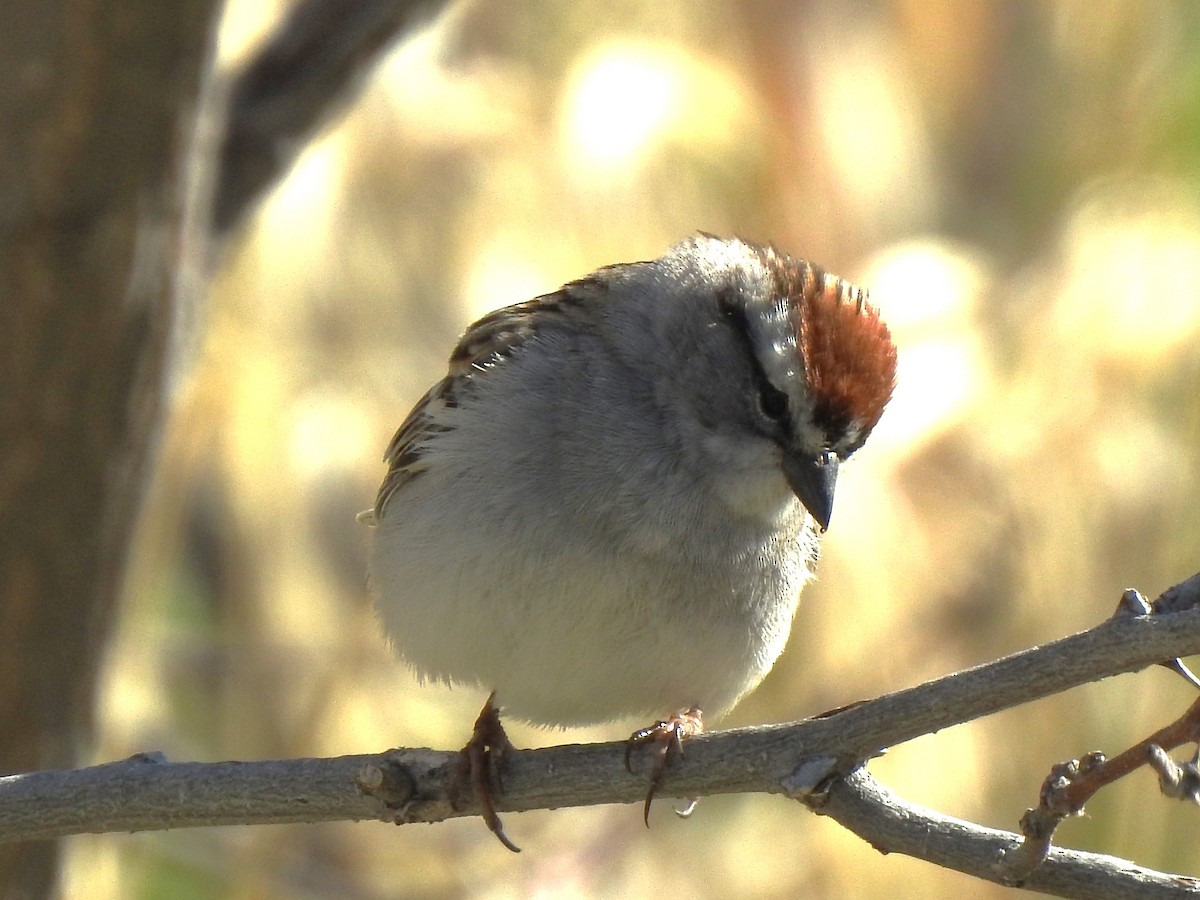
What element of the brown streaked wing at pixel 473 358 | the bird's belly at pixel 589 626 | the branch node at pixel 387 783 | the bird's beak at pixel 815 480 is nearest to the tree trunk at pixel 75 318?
the brown streaked wing at pixel 473 358

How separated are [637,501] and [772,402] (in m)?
0.27

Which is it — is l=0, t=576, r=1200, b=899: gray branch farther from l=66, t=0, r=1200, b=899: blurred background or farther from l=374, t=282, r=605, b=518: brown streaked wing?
l=66, t=0, r=1200, b=899: blurred background

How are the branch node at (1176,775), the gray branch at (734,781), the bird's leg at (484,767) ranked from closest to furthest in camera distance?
the branch node at (1176,775), the gray branch at (734,781), the bird's leg at (484,767)

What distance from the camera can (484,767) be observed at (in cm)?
228

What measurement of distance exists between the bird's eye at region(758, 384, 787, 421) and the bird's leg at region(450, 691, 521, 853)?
664 millimetres

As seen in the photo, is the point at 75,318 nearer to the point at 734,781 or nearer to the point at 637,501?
the point at 637,501

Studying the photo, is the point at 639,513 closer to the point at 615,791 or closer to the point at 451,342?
the point at 615,791

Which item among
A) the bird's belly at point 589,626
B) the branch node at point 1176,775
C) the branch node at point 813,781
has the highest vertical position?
the bird's belly at point 589,626

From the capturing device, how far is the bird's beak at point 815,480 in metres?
2.32

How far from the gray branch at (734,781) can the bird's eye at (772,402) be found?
63 centimetres

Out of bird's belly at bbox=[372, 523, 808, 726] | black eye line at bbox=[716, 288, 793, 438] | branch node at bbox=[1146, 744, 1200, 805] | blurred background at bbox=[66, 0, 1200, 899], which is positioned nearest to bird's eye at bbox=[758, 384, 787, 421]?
black eye line at bbox=[716, 288, 793, 438]

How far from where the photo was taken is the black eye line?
2418 mm

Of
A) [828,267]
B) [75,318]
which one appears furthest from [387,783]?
[828,267]

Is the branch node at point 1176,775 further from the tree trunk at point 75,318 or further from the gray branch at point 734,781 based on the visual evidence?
the tree trunk at point 75,318
